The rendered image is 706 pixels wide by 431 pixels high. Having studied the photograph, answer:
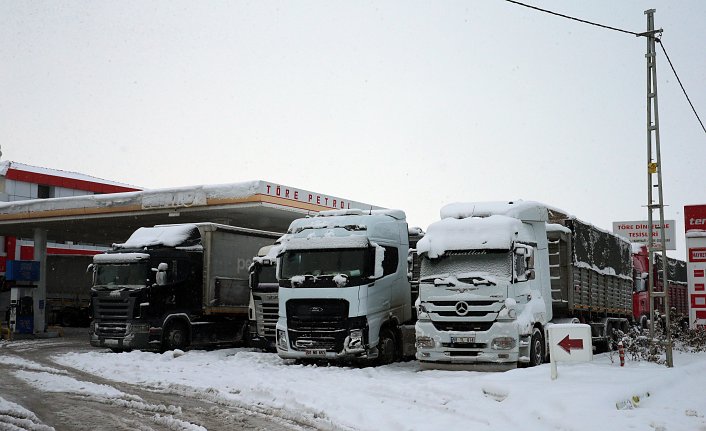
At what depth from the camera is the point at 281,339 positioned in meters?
16.2

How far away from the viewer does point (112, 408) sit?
1073 centimetres

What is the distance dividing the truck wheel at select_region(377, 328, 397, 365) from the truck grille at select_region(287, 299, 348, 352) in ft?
3.99

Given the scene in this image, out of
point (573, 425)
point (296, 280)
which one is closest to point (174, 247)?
point (296, 280)

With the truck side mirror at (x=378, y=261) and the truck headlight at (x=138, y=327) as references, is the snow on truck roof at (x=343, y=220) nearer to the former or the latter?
the truck side mirror at (x=378, y=261)

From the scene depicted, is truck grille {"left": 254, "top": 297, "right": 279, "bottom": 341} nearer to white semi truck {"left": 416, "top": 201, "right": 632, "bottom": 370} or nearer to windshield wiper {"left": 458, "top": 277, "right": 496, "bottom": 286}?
white semi truck {"left": 416, "top": 201, "right": 632, "bottom": 370}

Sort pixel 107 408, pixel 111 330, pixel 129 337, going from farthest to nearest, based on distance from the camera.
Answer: pixel 111 330 → pixel 129 337 → pixel 107 408

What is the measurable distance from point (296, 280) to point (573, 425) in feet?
27.6

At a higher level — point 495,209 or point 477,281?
point 495,209

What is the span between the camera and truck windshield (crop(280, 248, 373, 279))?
15984 millimetres

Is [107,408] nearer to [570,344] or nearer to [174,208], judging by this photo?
[570,344]

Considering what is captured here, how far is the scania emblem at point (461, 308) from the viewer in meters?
14.2

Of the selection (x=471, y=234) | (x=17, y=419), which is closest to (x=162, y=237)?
(x=471, y=234)

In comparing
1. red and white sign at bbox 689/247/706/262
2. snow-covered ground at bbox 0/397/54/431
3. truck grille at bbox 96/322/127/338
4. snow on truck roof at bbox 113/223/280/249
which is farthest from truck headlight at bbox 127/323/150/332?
red and white sign at bbox 689/247/706/262

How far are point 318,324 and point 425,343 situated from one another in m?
2.53
